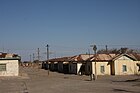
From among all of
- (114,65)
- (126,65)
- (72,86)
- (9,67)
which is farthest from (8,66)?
(72,86)

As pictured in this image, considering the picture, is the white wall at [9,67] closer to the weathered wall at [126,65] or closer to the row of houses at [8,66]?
the row of houses at [8,66]

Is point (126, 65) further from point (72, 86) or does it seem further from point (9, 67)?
point (72, 86)

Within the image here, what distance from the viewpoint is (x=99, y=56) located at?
53125 millimetres

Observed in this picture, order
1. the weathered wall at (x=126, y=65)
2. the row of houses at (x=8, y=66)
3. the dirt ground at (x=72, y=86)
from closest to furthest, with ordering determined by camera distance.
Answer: the dirt ground at (x=72, y=86) < the row of houses at (x=8, y=66) < the weathered wall at (x=126, y=65)

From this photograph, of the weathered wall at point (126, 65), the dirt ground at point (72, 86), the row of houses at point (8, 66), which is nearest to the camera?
the dirt ground at point (72, 86)

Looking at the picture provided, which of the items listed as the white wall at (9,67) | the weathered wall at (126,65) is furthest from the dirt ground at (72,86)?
the weathered wall at (126,65)

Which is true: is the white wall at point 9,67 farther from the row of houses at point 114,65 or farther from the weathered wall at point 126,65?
the weathered wall at point 126,65

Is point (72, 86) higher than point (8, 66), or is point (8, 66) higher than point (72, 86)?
point (8, 66)

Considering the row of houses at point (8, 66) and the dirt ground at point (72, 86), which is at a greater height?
the row of houses at point (8, 66)

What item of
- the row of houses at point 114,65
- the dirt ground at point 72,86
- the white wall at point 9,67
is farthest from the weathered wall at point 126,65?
the white wall at point 9,67

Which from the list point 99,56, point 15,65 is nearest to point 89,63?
point 99,56

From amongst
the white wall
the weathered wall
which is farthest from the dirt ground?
the weathered wall

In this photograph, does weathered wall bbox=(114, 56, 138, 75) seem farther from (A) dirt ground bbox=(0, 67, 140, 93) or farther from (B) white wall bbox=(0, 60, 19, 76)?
(B) white wall bbox=(0, 60, 19, 76)

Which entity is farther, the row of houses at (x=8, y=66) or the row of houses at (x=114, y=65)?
the row of houses at (x=114, y=65)
